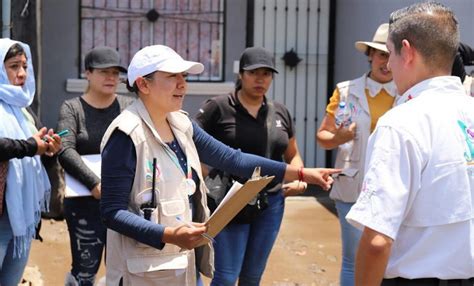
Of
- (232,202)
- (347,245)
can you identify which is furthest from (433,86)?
(347,245)

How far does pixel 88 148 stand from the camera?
4977 mm

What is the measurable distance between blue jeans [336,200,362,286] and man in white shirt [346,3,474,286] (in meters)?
2.25

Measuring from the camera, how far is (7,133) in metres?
4.53

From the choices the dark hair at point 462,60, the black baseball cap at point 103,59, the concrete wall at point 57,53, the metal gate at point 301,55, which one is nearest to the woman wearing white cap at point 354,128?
the dark hair at point 462,60

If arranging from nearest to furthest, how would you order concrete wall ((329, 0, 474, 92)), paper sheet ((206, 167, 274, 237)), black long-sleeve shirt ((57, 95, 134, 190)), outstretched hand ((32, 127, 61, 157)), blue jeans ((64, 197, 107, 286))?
paper sheet ((206, 167, 274, 237))
outstretched hand ((32, 127, 61, 157))
black long-sleeve shirt ((57, 95, 134, 190))
blue jeans ((64, 197, 107, 286))
concrete wall ((329, 0, 474, 92))

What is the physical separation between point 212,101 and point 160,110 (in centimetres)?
145

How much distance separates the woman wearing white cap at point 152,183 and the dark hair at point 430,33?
1071mm

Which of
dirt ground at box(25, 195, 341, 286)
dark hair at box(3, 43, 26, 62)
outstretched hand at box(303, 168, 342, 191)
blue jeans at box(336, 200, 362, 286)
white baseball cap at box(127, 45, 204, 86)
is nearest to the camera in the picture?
white baseball cap at box(127, 45, 204, 86)

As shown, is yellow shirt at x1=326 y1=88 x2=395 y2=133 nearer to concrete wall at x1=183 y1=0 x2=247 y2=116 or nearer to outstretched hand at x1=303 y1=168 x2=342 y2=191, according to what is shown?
outstretched hand at x1=303 y1=168 x2=342 y2=191

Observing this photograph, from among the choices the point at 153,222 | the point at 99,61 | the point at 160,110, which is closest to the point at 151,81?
the point at 160,110

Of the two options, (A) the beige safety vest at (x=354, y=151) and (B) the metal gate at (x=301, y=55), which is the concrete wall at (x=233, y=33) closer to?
(B) the metal gate at (x=301, y=55)

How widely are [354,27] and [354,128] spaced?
4554 mm

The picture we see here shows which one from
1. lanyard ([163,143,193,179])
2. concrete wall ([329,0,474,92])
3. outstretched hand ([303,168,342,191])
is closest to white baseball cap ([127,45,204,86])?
lanyard ([163,143,193,179])

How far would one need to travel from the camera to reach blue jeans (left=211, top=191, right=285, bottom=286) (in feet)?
16.4
